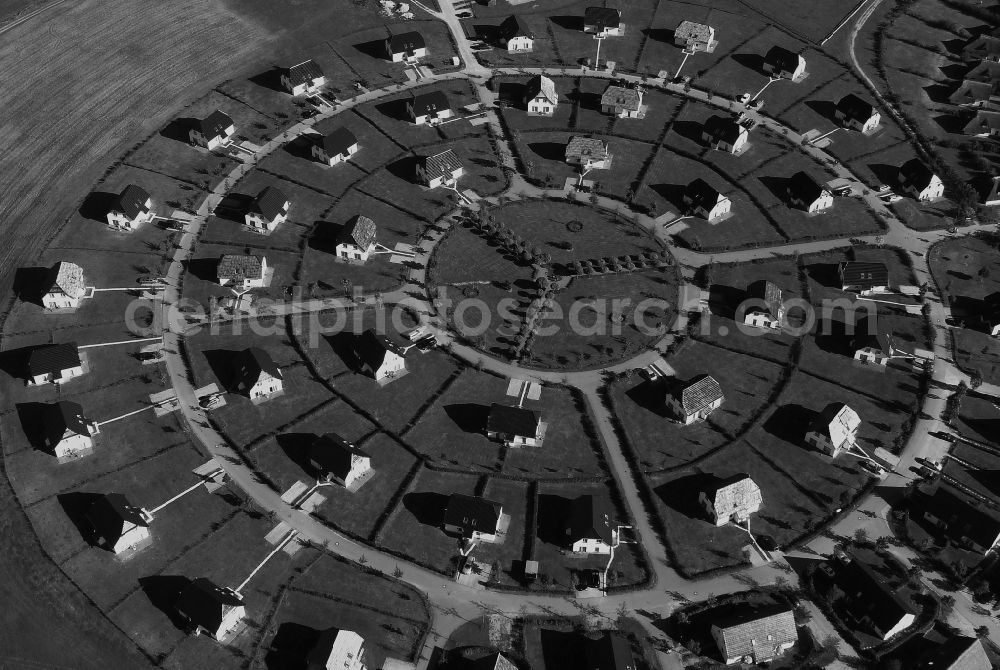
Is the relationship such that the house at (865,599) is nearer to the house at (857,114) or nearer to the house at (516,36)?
the house at (857,114)

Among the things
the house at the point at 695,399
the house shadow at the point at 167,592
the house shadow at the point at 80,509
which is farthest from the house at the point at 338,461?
the house at the point at 695,399

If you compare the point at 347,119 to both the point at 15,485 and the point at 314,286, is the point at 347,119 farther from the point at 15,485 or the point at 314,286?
the point at 15,485

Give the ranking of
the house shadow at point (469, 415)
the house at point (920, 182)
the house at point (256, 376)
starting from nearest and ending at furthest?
the house shadow at point (469, 415)
the house at point (256, 376)
the house at point (920, 182)

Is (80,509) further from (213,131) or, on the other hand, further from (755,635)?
(755,635)

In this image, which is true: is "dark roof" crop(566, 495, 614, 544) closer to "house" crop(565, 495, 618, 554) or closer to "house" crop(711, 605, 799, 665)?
"house" crop(565, 495, 618, 554)

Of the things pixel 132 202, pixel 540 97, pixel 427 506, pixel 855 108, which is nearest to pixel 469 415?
pixel 427 506

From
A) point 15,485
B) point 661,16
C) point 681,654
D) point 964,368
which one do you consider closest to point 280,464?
point 15,485
